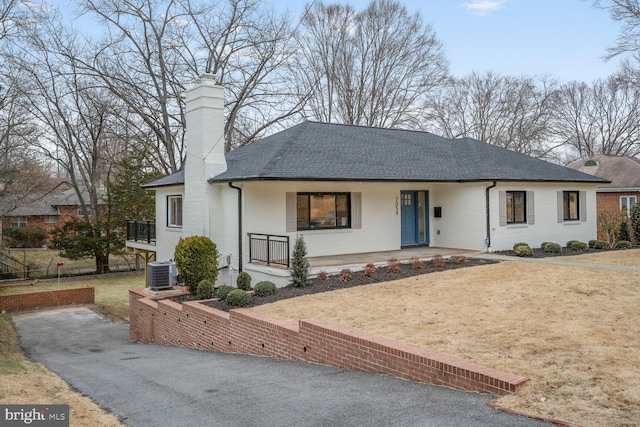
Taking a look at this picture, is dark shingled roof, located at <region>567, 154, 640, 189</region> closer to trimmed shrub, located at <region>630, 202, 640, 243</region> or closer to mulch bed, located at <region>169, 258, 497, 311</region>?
trimmed shrub, located at <region>630, 202, 640, 243</region>

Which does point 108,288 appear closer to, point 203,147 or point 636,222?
point 203,147

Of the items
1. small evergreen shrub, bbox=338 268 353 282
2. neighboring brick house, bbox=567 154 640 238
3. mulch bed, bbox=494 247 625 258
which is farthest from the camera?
neighboring brick house, bbox=567 154 640 238

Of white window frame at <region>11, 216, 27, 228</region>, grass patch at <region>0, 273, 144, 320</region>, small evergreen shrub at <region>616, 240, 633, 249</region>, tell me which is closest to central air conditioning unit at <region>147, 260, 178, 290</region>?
grass patch at <region>0, 273, 144, 320</region>

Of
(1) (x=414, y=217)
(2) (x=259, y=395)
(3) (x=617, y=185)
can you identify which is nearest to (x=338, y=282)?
(1) (x=414, y=217)

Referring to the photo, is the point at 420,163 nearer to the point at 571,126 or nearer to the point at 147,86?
the point at 147,86

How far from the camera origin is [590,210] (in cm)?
1895

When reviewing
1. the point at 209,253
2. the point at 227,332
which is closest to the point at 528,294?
the point at 227,332

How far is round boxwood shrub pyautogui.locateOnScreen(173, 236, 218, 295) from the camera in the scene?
13281 mm

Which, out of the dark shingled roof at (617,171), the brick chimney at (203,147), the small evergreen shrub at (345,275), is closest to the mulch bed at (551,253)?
the small evergreen shrub at (345,275)

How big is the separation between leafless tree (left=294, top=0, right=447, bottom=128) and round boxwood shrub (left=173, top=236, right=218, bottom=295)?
70.9 feet

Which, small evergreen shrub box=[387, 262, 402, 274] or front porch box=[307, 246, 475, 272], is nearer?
small evergreen shrub box=[387, 262, 402, 274]

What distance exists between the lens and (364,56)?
34.1 metres

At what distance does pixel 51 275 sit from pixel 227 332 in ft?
72.1

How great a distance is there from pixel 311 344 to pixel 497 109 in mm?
34804
